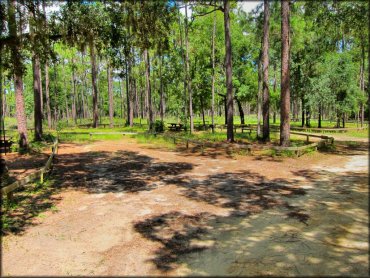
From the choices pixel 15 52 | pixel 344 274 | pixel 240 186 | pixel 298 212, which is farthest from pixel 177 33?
pixel 344 274

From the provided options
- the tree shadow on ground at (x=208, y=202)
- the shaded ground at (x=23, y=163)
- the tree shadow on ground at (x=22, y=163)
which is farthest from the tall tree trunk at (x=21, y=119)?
the tree shadow on ground at (x=208, y=202)

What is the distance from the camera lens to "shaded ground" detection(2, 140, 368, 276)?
5.45 metres

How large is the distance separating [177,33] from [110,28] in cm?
2539

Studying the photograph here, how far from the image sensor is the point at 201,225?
24.5 feet

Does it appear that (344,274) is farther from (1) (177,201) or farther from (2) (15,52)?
(2) (15,52)

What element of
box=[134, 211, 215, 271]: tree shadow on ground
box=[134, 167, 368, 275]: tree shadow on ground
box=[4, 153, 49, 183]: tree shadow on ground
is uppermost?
box=[4, 153, 49, 183]: tree shadow on ground

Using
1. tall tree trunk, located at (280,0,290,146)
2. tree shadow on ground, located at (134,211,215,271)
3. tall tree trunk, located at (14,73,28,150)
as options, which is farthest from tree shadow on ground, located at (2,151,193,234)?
tall tree trunk, located at (280,0,290,146)

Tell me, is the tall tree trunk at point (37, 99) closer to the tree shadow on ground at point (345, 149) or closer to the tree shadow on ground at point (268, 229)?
the tree shadow on ground at point (268, 229)

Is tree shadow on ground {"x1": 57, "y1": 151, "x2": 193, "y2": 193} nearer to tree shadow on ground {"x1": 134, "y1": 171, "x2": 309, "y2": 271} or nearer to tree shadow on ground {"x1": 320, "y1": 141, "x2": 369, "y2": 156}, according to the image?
tree shadow on ground {"x1": 134, "y1": 171, "x2": 309, "y2": 271}

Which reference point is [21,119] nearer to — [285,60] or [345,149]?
[285,60]

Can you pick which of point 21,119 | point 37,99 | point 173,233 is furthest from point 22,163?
point 173,233

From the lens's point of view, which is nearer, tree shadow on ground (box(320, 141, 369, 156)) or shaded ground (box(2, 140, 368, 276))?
shaded ground (box(2, 140, 368, 276))

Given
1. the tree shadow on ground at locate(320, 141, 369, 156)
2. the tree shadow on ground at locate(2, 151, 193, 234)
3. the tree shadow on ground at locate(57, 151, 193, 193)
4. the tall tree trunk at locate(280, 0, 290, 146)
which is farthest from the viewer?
the tree shadow on ground at locate(320, 141, 369, 156)

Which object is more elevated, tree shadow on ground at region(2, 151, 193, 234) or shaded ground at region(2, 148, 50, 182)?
shaded ground at region(2, 148, 50, 182)
